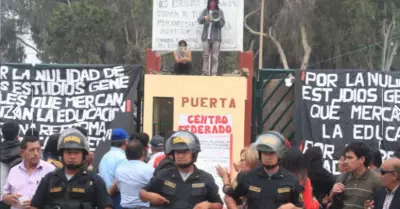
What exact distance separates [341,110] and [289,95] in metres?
0.94

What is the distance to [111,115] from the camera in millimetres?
13383

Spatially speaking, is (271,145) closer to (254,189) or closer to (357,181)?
(254,189)

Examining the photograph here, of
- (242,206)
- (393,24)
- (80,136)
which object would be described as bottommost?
(242,206)

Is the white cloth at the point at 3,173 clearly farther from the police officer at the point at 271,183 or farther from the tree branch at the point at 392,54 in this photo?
the tree branch at the point at 392,54

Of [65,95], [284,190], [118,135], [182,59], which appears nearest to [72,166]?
[284,190]

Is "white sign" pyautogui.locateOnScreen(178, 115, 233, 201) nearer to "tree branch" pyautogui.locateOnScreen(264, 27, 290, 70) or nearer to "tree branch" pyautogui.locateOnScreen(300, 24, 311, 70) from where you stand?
"tree branch" pyautogui.locateOnScreen(300, 24, 311, 70)

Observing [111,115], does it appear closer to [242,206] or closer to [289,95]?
[289,95]

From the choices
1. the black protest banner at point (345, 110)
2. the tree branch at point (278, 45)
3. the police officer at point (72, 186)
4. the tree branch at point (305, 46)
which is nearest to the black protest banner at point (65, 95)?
the black protest banner at point (345, 110)

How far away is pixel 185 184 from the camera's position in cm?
647

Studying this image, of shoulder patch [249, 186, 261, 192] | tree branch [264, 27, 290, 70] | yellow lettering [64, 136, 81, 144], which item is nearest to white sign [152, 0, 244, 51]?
yellow lettering [64, 136, 81, 144]

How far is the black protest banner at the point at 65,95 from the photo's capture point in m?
13.4

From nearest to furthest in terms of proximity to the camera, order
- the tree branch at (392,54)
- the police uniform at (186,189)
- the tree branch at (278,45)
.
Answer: the police uniform at (186,189) → the tree branch at (278,45) → the tree branch at (392,54)

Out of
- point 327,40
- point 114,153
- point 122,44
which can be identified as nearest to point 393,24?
point 327,40

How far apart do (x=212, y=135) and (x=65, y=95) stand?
2497mm
